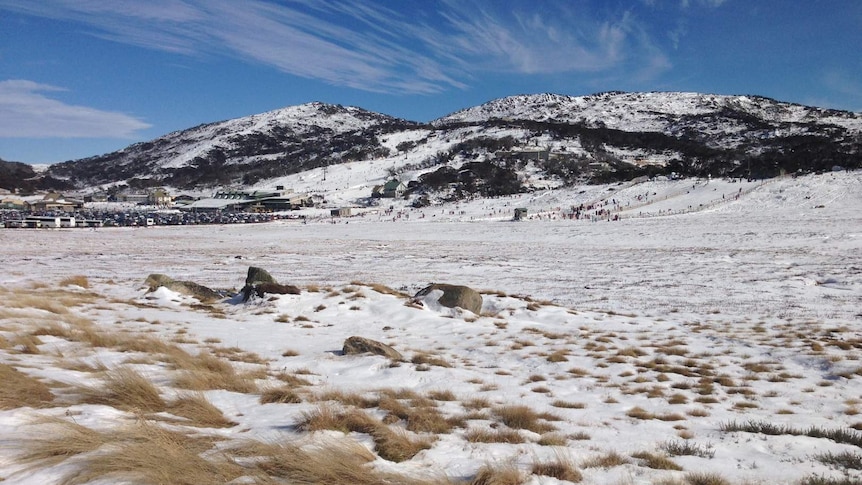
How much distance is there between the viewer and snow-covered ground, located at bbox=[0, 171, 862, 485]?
4.97 m

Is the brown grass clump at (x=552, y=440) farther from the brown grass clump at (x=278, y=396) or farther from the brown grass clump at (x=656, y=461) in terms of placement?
the brown grass clump at (x=278, y=396)

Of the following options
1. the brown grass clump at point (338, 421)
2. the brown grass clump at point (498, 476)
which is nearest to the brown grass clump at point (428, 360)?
the brown grass clump at point (338, 421)

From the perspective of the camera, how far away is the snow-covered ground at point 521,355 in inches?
196

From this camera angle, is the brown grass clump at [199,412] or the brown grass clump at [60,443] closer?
the brown grass clump at [60,443]

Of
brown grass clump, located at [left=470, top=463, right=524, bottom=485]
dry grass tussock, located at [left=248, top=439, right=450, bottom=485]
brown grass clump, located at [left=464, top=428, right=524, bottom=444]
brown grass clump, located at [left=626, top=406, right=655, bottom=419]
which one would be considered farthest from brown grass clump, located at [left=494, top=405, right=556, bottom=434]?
dry grass tussock, located at [left=248, top=439, right=450, bottom=485]

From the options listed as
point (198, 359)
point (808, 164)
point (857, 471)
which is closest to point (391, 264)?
point (198, 359)

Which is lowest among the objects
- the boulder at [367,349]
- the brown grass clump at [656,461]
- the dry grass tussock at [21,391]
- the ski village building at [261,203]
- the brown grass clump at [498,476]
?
the boulder at [367,349]

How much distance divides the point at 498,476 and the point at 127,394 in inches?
175

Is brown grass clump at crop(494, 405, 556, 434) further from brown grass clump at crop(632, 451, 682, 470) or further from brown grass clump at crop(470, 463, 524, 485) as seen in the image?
brown grass clump at crop(470, 463, 524, 485)

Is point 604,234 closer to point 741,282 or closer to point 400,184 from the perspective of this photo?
point 741,282

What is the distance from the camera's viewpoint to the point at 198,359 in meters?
7.88

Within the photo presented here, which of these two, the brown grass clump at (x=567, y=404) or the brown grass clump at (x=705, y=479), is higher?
the brown grass clump at (x=705, y=479)

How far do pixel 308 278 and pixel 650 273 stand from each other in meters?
16.1

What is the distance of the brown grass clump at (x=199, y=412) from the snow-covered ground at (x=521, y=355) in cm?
14
